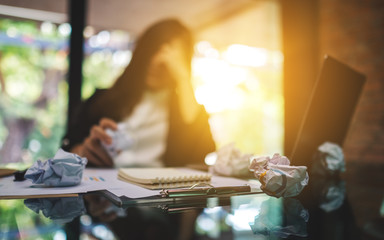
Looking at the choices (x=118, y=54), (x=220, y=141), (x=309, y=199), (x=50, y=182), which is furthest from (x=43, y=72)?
(x=309, y=199)

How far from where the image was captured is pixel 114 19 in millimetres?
3979

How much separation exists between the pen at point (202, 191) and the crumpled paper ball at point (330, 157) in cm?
39

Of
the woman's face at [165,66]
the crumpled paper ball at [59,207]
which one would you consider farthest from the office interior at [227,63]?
the woman's face at [165,66]

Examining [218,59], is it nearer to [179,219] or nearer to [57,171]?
[57,171]

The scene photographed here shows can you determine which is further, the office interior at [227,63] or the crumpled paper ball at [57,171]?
the office interior at [227,63]

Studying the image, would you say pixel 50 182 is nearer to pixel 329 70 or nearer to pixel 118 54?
pixel 329 70

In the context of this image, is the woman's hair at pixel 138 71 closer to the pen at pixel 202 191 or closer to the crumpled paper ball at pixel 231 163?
the crumpled paper ball at pixel 231 163

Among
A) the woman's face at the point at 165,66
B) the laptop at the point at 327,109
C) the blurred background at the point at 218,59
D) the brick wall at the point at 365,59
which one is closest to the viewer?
the laptop at the point at 327,109

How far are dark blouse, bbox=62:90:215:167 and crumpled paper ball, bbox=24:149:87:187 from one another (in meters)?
1.03

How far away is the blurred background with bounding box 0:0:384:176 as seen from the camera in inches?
89.3

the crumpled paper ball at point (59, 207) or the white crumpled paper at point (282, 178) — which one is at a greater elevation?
the white crumpled paper at point (282, 178)

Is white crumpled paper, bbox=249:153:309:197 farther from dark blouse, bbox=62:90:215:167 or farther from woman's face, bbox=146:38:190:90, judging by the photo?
woman's face, bbox=146:38:190:90

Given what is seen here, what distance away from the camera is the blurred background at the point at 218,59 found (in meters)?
2.27

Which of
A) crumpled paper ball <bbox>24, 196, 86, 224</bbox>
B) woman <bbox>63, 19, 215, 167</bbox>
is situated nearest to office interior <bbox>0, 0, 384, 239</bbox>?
crumpled paper ball <bbox>24, 196, 86, 224</bbox>
